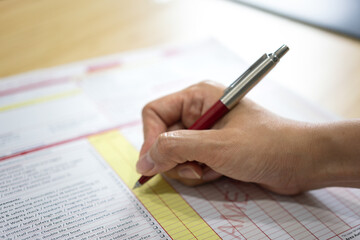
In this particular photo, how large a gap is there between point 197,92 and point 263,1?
26.1 inches

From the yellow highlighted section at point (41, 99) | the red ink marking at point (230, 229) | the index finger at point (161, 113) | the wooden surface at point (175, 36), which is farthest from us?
the wooden surface at point (175, 36)

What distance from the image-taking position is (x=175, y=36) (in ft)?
3.55

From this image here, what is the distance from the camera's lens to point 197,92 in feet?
2.25

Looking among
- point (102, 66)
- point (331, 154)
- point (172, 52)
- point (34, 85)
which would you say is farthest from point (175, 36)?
point (331, 154)

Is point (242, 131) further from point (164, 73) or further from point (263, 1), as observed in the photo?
point (263, 1)

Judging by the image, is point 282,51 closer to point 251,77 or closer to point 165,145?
point 251,77

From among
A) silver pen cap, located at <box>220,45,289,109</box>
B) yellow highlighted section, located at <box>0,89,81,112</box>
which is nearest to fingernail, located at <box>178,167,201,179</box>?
silver pen cap, located at <box>220,45,289,109</box>

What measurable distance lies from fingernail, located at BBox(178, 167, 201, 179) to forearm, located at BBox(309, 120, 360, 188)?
18 centimetres

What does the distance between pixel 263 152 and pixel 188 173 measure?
124 millimetres

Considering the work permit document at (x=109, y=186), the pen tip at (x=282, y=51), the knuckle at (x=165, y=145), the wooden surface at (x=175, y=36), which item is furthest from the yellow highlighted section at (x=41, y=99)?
the pen tip at (x=282, y=51)

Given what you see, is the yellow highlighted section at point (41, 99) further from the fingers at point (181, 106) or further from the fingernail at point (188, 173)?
the fingernail at point (188, 173)

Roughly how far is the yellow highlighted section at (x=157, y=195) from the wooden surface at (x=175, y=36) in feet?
1.11

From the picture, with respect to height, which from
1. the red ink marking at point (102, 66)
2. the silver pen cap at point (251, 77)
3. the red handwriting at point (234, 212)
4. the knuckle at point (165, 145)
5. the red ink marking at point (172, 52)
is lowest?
the red handwriting at point (234, 212)

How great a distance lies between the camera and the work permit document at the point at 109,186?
555 mm
